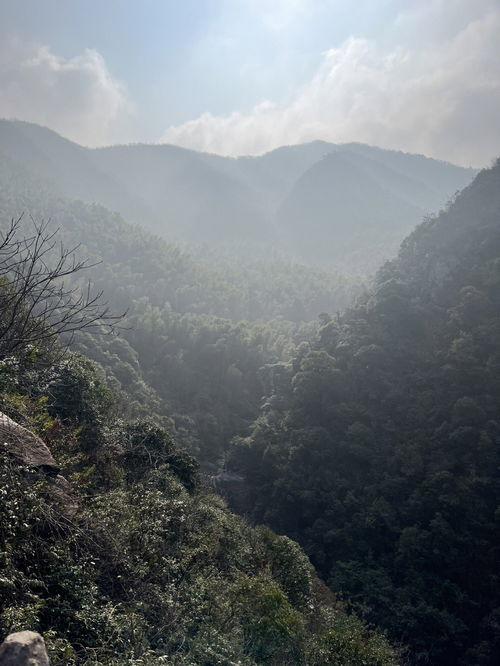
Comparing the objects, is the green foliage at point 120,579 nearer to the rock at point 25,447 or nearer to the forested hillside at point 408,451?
the rock at point 25,447

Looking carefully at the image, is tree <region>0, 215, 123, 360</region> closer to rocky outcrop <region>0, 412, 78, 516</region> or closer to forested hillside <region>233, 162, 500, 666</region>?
rocky outcrop <region>0, 412, 78, 516</region>

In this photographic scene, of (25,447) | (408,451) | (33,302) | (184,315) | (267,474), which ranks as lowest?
(267,474)

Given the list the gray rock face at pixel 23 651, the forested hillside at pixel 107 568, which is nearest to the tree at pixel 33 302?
the forested hillside at pixel 107 568

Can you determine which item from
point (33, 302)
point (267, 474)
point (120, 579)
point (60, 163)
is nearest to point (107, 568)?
point (120, 579)

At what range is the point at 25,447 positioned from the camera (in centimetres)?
937

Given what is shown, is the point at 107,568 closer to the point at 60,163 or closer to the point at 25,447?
the point at 25,447

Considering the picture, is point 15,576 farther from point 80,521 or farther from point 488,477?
point 488,477

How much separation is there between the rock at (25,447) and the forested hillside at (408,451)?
22698 mm

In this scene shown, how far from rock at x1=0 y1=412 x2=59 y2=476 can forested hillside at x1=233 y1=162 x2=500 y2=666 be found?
74.5 ft

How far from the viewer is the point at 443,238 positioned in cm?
6334

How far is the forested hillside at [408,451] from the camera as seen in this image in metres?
28.6

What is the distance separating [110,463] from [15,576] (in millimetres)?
9680

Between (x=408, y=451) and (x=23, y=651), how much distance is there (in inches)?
1540

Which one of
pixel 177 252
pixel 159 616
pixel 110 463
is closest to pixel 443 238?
pixel 110 463
